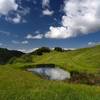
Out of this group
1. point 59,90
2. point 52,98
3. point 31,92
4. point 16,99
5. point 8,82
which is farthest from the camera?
point 8,82

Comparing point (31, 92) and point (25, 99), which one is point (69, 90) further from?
point (25, 99)

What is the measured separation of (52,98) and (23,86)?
338 inches

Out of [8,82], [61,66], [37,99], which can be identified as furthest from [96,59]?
[37,99]

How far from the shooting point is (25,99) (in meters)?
25.9

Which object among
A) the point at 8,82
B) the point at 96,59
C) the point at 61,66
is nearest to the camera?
the point at 8,82

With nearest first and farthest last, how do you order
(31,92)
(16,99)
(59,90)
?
(16,99), (31,92), (59,90)

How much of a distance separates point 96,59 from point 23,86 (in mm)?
135304

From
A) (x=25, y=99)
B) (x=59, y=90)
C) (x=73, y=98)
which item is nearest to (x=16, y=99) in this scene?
(x=25, y=99)

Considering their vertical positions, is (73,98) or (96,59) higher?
(96,59)

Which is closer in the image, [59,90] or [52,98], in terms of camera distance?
[52,98]

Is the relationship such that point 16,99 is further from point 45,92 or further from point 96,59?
point 96,59

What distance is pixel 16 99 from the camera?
25453 mm

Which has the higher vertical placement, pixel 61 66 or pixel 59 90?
pixel 61 66

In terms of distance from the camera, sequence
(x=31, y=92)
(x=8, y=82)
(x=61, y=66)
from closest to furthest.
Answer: (x=31, y=92)
(x=8, y=82)
(x=61, y=66)
